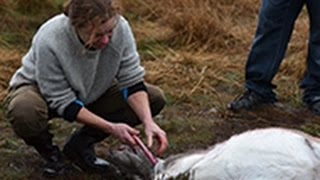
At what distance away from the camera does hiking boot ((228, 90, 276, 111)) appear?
5.40 meters

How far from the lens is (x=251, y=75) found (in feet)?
17.8

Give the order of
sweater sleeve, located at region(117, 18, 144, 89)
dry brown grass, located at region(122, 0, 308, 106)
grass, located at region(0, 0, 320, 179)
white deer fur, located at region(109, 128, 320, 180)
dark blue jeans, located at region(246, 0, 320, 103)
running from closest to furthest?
white deer fur, located at region(109, 128, 320, 180) < sweater sleeve, located at region(117, 18, 144, 89) < grass, located at region(0, 0, 320, 179) < dark blue jeans, located at region(246, 0, 320, 103) < dry brown grass, located at region(122, 0, 308, 106)

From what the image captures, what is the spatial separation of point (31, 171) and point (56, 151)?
0.17 m

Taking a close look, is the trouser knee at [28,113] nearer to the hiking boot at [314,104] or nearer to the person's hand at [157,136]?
the person's hand at [157,136]

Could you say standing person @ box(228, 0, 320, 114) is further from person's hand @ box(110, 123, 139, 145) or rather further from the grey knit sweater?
person's hand @ box(110, 123, 139, 145)

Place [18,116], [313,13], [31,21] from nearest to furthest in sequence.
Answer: [18,116] → [313,13] → [31,21]

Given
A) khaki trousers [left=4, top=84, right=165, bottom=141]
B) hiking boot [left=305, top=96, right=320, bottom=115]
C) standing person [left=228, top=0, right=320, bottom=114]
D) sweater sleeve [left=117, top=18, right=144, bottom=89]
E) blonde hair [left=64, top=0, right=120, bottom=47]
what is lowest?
hiking boot [left=305, top=96, right=320, bottom=115]

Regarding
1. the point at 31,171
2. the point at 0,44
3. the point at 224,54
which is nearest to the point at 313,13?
the point at 224,54

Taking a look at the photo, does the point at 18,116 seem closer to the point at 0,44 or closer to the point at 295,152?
the point at 295,152

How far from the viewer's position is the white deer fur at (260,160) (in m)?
3.01

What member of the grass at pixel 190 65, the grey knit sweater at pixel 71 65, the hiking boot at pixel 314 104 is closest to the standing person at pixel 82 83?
the grey knit sweater at pixel 71 65

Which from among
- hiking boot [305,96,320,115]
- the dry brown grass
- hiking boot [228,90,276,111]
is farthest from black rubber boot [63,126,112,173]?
hiking boot [305,96,320,115]

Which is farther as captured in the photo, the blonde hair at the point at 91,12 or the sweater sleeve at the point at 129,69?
the sweater sleeve at the point at 129,69

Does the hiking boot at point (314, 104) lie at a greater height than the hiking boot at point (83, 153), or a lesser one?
lesser
